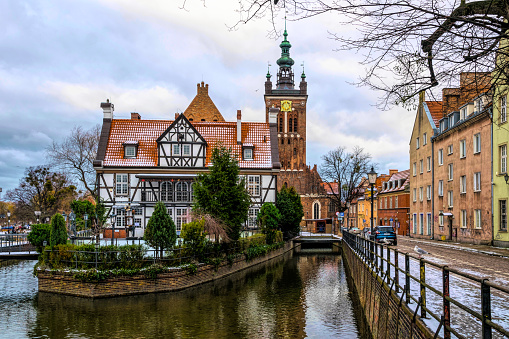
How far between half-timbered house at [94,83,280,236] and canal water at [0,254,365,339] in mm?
16322

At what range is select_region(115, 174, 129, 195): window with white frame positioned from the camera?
41.6 metres

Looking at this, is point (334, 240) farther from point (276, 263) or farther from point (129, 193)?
point (129, 193)

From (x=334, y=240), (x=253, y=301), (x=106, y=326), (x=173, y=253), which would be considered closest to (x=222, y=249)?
(x=173, y=253)

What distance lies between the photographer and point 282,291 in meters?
22.6

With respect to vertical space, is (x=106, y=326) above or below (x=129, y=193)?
below

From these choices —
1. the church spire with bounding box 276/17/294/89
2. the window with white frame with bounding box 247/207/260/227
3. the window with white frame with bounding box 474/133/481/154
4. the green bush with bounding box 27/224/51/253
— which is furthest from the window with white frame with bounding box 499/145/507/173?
the church spire with bounding box 276/17/294/89

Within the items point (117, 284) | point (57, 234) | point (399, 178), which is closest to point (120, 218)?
point (57, 234)

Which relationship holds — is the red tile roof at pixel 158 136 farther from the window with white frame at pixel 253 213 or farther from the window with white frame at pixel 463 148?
the window with white frame at pixel 463 148

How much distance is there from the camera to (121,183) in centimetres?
4181

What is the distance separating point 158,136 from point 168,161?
340 cm

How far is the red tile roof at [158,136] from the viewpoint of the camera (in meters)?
42.8

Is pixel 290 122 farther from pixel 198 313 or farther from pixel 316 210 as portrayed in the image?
Answer: pixel 198 313

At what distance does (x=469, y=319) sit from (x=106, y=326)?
11.8 metres

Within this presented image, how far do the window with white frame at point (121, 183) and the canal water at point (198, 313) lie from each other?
657 inches
